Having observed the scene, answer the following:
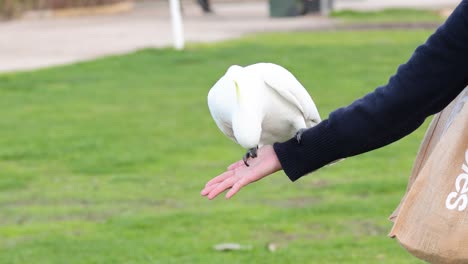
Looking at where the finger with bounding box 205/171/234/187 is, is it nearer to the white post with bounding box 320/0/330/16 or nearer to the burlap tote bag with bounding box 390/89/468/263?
the burlap tote bag with bounding box 390/89/468/263

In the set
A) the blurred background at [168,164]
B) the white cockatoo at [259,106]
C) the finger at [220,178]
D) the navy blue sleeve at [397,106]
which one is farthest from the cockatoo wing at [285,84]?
the blurred background at [168,164]

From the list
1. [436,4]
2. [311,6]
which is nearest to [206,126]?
[311,6]

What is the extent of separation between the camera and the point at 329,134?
2664mm

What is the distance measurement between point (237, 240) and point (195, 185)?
4.77 feet

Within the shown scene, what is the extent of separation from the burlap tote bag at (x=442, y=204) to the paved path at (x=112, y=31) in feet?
42.7

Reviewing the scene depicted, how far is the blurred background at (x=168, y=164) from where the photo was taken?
20.0 ft

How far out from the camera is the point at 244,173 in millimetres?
2695

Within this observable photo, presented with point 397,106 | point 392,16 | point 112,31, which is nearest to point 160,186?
point 397,106

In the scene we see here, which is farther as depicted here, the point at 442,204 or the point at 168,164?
the point at 168,164

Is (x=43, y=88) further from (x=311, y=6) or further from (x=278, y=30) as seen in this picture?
(x=311, y=6)

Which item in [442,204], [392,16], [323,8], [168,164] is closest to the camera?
[442,204]

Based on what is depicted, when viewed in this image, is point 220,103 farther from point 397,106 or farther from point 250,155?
point 397,106

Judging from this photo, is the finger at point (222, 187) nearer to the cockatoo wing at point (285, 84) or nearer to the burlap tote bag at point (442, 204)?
the cockatoo wing at point (285, 84)

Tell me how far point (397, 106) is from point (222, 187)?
442mm
